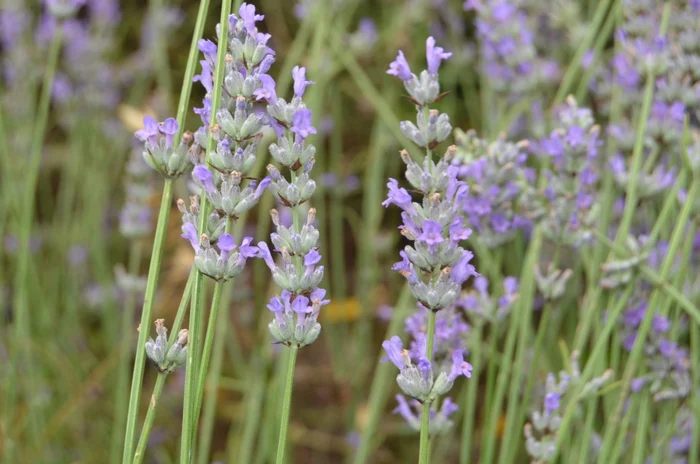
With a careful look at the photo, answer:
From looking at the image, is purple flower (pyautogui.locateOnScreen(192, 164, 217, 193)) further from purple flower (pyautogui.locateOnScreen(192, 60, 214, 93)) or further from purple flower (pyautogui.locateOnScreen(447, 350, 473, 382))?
purple flower (pyautogui.locateOnScreen(447, 350, 473, 382))

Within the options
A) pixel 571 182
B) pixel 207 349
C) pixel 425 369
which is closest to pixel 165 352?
pixel 207 349

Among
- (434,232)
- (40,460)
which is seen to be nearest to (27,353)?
(40,460)

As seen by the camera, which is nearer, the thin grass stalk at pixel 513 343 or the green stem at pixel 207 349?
the green stem at pixel 207 349

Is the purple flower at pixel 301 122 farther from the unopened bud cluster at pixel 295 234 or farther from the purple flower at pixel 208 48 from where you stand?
the purple flower at pixel 208 48

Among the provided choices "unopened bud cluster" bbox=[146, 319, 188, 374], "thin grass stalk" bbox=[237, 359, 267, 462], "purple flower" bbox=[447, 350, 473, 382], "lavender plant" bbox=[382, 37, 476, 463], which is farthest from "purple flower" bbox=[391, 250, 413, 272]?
"thin grass stalk" bbox=[237, 359, 267, 462]

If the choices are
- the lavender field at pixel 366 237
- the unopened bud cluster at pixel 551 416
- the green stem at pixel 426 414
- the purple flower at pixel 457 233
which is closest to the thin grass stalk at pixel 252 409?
the lavender field at pixel 366 237

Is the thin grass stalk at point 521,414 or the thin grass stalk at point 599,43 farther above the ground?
the thin grass stalk at point 599,43

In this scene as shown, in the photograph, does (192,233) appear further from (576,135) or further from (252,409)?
(252,409)

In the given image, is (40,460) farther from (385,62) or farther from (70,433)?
(385,62)
